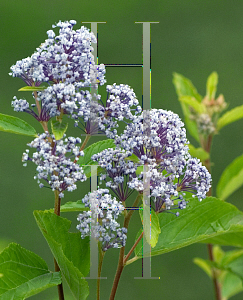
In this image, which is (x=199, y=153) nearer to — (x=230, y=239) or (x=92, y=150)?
(x=230, y=239)

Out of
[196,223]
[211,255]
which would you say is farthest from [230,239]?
[211,255]

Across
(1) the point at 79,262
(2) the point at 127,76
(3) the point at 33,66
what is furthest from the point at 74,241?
(2) the point at 127,76

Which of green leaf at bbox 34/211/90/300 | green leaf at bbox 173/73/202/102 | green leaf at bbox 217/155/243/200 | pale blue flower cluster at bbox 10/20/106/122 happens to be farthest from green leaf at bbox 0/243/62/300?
green leaf at bbox 173/73/202/102

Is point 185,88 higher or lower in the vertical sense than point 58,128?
higher

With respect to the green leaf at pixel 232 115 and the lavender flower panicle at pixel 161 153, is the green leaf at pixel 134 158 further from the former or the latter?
the green leaf at pixel 232 115

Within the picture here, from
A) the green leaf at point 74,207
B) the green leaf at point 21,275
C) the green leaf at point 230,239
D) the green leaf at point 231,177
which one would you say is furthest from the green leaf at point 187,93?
the green leaf at point 21,275

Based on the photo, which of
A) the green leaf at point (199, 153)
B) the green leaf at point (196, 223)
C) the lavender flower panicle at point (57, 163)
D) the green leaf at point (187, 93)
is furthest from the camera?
the green leaf at point (187, 93)
